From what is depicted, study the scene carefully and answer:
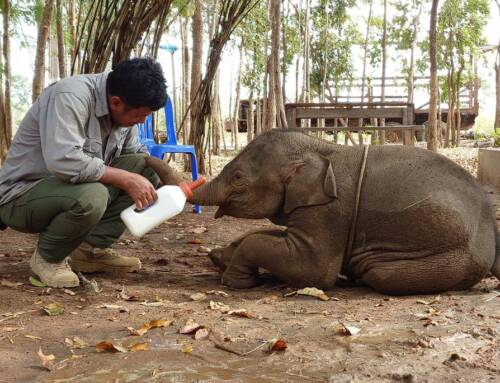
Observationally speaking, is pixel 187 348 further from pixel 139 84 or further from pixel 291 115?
pixel 291 115

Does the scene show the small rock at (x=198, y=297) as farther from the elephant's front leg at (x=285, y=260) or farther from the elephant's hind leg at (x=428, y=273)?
the elephant's hind leg at (x=428, y=273)

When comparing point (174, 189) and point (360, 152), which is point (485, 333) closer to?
point (360, 152)

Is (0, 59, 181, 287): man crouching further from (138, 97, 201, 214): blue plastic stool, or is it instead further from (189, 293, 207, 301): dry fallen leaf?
(138, 97, 201, 214): blue plastic stool

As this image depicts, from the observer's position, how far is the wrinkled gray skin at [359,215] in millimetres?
3965

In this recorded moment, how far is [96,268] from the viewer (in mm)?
4547

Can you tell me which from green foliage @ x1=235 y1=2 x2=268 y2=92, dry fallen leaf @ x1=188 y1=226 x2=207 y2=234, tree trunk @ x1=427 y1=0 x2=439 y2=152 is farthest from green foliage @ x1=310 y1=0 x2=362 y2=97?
dry fallen leaf @ x1=188 y1=226 x2=207 y2=234

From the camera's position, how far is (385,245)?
4.09 meters

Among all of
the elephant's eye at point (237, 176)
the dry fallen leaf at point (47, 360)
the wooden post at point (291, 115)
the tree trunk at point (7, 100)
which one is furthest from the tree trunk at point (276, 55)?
the dry fallen leaf at point (47, 360)

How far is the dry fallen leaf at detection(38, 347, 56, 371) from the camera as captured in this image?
106 inches

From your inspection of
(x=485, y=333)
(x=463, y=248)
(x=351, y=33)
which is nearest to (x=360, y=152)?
(x=463, y=248)

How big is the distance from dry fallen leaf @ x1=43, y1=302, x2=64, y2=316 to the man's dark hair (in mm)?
1148

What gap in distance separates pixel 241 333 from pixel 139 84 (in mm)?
1457

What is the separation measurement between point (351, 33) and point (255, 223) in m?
21.6

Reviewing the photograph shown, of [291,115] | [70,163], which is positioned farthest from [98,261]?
[291,115]
